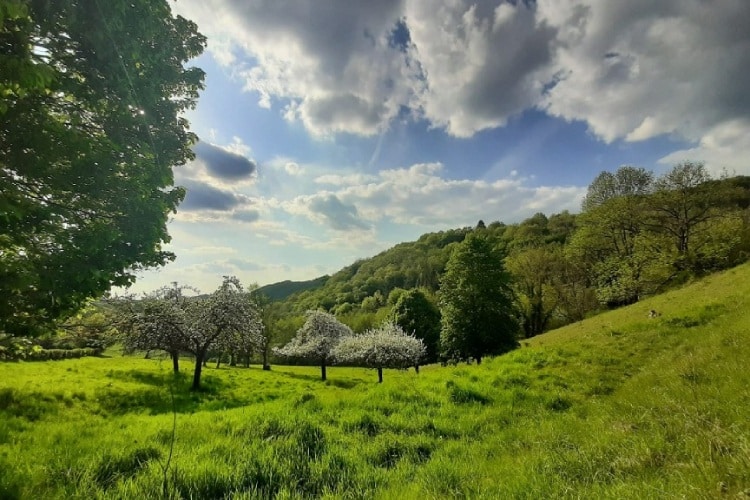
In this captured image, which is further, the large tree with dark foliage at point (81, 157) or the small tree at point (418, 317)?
the small tree at point (418, 317)

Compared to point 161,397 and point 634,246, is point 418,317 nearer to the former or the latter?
point 634,246

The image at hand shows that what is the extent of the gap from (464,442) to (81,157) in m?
10.4

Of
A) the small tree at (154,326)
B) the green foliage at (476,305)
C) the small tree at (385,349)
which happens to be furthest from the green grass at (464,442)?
the small tree at (385,349)

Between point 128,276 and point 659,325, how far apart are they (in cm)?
2223

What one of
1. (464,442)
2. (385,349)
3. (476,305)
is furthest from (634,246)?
(464,442)

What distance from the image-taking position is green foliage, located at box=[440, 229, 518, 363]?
3500 cm

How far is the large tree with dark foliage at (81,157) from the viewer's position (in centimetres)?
735

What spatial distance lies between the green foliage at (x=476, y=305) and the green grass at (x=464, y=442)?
2092 cm

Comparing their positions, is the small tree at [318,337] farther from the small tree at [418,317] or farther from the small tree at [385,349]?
the small tree at [418,317]

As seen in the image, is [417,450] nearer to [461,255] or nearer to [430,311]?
[461,255]

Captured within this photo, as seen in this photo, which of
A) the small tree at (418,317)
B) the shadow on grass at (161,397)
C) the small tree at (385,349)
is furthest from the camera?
the small tree at (418,317)

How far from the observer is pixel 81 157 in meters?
8.00

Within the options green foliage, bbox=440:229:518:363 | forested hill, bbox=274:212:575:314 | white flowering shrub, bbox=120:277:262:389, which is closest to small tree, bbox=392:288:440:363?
green foliage, bbox=440:229:518:363

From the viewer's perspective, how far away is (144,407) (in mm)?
20594
